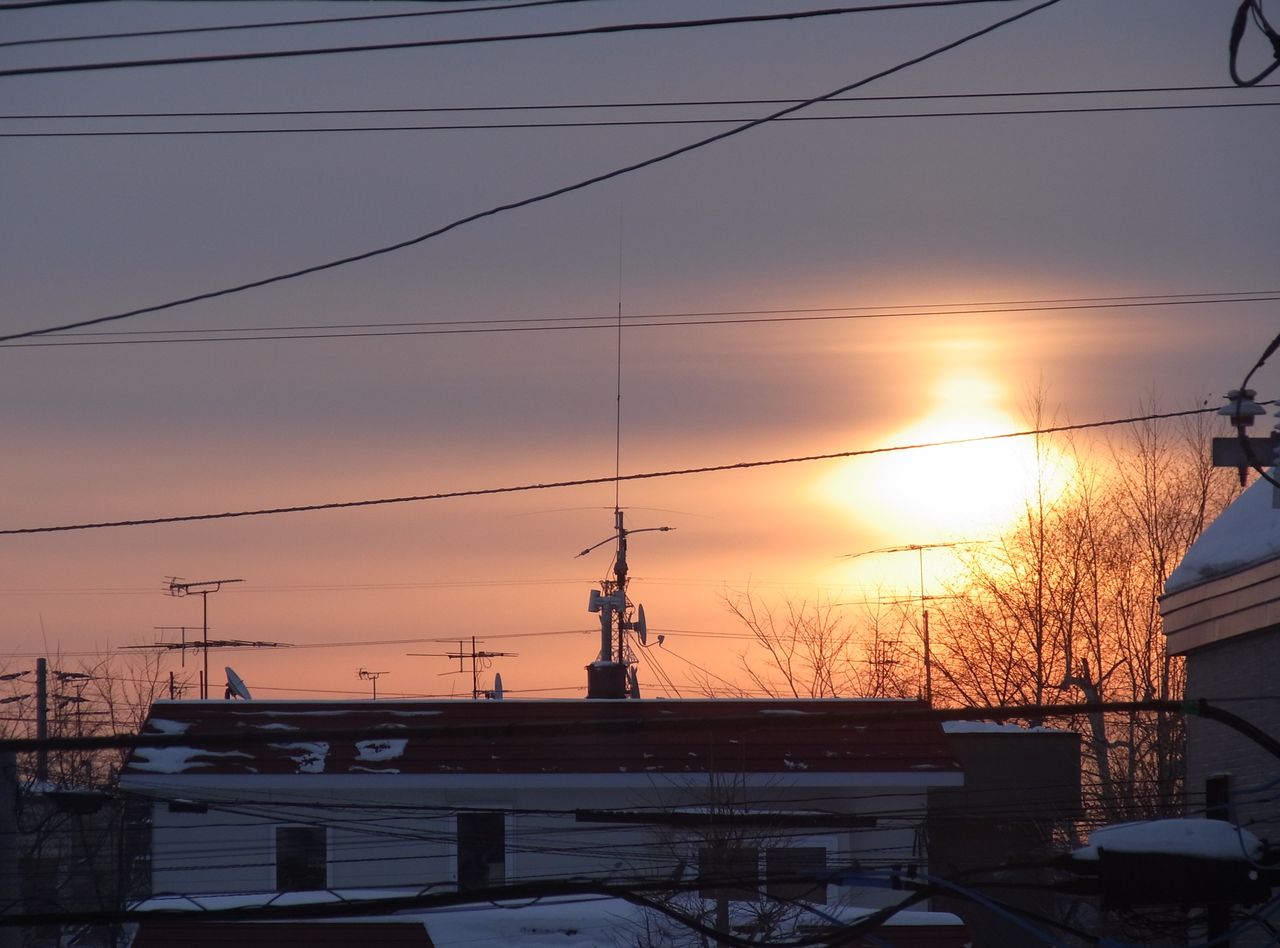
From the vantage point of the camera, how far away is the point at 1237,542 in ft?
45.1

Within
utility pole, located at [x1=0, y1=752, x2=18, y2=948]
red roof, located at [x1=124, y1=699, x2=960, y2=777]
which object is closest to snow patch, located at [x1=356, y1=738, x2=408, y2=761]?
red roof, located at [x1=124, y1=699, x2=960, y2=777]

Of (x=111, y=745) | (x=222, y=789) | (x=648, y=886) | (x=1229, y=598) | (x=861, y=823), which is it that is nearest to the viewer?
(x=111, y=745)

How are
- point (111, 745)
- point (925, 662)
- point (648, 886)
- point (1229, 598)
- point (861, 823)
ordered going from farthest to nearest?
point (925, 662) → point (861, 823) → point (1229, 598) → point (648, 886) → point (111, 745)

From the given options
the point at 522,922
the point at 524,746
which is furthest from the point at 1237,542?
the point at 524,746

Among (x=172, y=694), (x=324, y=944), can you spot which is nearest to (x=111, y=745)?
(x=324, y=944)

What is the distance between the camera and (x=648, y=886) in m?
7.80

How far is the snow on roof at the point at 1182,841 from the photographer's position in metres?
7.99

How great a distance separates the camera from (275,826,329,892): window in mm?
20547

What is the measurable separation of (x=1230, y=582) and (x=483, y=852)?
1078 centimetres

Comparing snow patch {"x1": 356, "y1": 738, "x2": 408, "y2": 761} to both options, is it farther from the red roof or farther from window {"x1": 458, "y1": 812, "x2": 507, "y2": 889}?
window {"x1": 458, "y1": 812, "x2": 507, "y2": 889}

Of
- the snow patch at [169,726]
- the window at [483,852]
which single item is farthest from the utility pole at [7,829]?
the snow patch at [169,726]

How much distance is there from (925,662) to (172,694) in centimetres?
3716

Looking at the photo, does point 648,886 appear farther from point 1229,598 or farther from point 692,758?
point 692,758

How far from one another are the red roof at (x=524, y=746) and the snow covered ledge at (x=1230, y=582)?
5564mm
